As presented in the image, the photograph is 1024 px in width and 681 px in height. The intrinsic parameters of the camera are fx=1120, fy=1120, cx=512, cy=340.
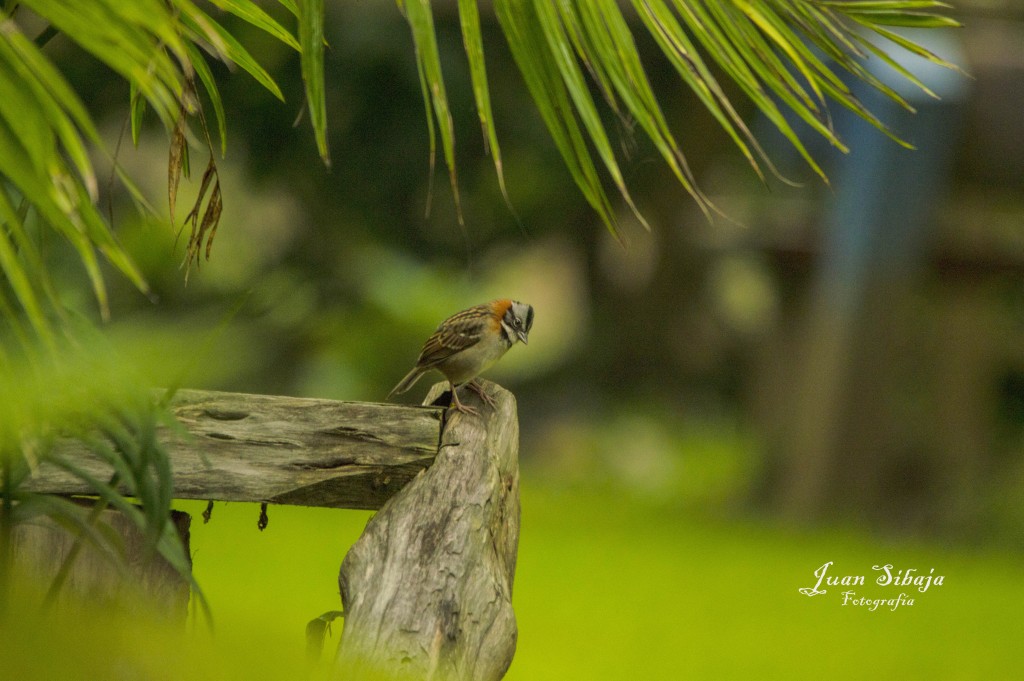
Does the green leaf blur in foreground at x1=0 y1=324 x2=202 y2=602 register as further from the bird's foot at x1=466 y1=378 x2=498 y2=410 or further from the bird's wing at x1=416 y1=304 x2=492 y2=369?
the bird's wing at x1=416 y1=304 x2=492 y2=369

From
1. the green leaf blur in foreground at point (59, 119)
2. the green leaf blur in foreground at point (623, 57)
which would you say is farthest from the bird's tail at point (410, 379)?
the green leaf blur in foreground at point (59, 119)

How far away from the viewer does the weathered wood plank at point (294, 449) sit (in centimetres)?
133

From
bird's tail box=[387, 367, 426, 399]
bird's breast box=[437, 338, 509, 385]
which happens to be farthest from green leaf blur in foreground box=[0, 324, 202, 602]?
bird's tail box=[387, 367, 426, 399]

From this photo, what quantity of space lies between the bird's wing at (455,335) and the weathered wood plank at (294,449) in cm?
77

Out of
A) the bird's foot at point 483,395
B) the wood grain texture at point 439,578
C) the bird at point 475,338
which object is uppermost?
the bird at point 475,338

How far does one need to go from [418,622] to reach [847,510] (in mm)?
3751

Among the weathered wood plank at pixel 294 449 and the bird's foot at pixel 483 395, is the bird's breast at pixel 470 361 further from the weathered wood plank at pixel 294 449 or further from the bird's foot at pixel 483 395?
the weathered wood plank at pixel 294 449

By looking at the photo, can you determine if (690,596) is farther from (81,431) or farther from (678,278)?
(678,278)

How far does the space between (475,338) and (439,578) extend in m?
0.97

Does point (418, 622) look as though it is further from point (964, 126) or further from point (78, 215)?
point (964, 126)

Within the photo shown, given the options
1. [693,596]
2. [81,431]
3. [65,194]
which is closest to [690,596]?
[693,596]

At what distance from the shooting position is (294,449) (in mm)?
1335

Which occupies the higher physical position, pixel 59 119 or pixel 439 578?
pixel 59 119

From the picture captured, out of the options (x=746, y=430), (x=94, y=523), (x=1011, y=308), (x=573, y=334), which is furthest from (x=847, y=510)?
(x=94, y=523)
